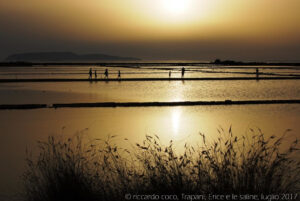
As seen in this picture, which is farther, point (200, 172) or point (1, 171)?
point (1, 171)

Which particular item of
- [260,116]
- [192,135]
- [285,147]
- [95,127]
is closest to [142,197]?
[285,147]

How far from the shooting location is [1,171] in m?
7.27

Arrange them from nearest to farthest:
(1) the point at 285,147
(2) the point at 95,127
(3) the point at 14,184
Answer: (3) the point at 14,184
(1) the point at 285,147
(2) the point at 95,127

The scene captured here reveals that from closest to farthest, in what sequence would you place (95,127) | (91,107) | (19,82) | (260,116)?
(95,127) < (260,116) < (91,107) < (19,82)

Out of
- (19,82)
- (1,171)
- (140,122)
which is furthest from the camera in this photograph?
(19,82)

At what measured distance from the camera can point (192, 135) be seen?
34.1 ft

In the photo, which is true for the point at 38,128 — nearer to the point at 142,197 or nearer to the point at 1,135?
the point at 1,135

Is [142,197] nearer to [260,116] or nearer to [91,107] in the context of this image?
[260,116]

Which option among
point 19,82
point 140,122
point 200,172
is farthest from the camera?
point 19,82

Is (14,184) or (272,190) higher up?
(272,190)

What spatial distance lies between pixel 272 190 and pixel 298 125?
8.31m

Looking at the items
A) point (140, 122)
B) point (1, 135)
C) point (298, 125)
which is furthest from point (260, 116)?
point (1, 135)

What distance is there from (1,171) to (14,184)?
103 centimetres

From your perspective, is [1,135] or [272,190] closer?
[272,190]
